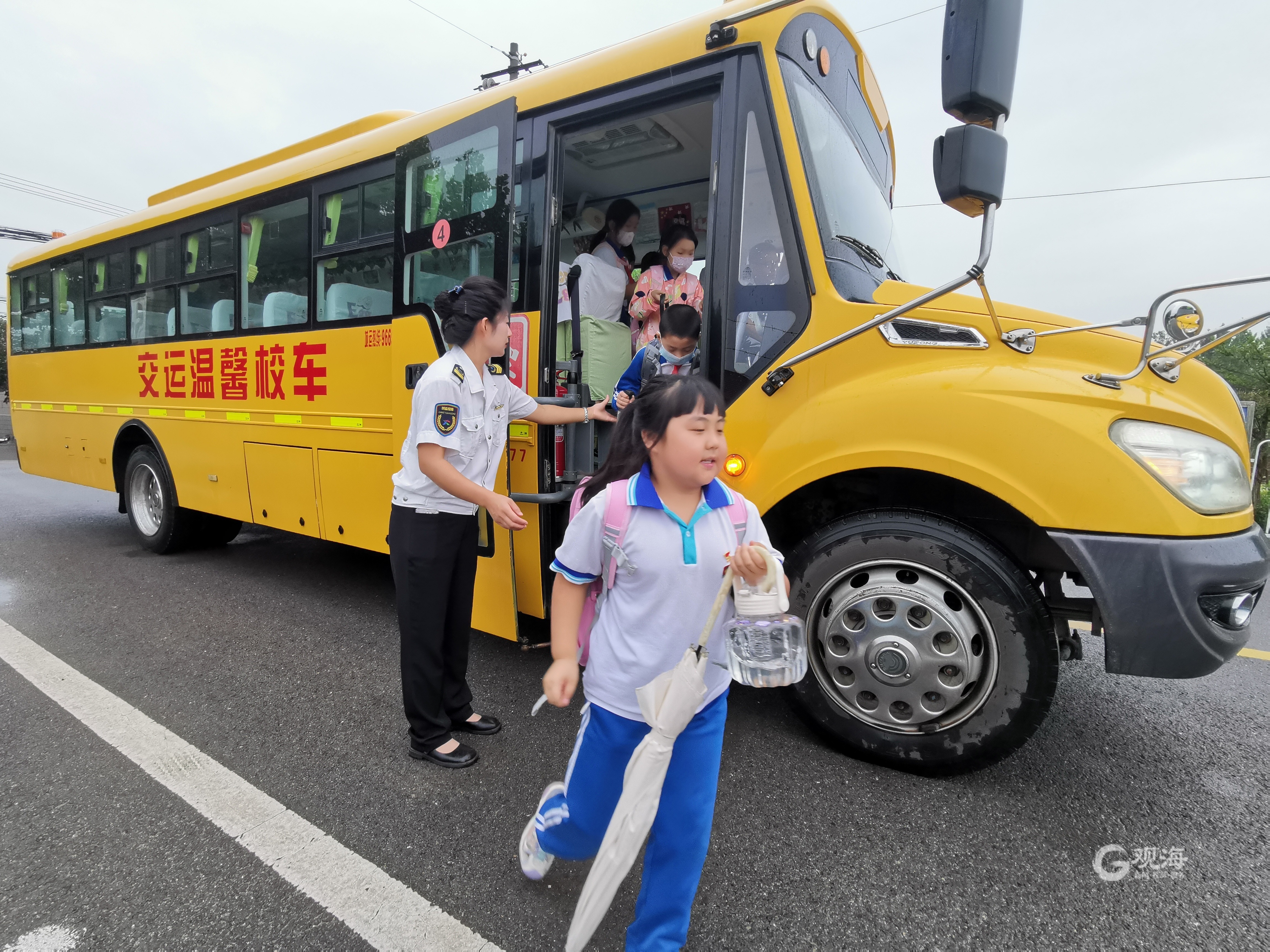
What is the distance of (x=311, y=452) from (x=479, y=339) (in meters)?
2.28

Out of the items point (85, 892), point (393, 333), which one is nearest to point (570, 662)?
point (85, 892)

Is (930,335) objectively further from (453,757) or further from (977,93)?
(453,757)

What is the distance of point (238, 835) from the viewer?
2.12m

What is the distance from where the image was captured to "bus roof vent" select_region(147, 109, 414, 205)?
436 centimetres

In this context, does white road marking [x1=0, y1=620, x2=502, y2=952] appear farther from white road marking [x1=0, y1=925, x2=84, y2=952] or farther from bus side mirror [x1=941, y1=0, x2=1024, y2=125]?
bus side mirror [x1=941, y1=0, x2=1024, y2=125]

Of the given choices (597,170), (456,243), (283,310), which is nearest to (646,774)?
(456,243)

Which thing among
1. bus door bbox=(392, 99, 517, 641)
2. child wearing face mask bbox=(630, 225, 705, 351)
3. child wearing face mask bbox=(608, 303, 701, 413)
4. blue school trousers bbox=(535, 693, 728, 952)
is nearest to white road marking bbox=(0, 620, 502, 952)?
blue school trousers bbox=(535, 693, 728, 952)

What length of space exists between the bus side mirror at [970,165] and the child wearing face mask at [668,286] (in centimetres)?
150

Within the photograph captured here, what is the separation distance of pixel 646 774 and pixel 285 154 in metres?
5.07

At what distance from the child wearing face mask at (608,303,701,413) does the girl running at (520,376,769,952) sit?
1.26 m

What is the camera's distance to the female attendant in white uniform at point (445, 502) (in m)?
2.38

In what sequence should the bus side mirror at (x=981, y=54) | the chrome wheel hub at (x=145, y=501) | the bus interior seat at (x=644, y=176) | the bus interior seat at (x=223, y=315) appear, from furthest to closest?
the chrome wheel hub at (x=145, y=501) → the bus interior seat at (x=223, y=315) → the bus interior seat at (x=644, y=176) → the bus side mirror at (x=981, y=54)

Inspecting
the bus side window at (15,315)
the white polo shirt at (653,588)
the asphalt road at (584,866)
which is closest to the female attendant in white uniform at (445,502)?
the asphalt road at (584,866)

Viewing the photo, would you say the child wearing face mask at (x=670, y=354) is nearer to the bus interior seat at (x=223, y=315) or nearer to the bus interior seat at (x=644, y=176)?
the bus interior seat at (x=644, y=176)
